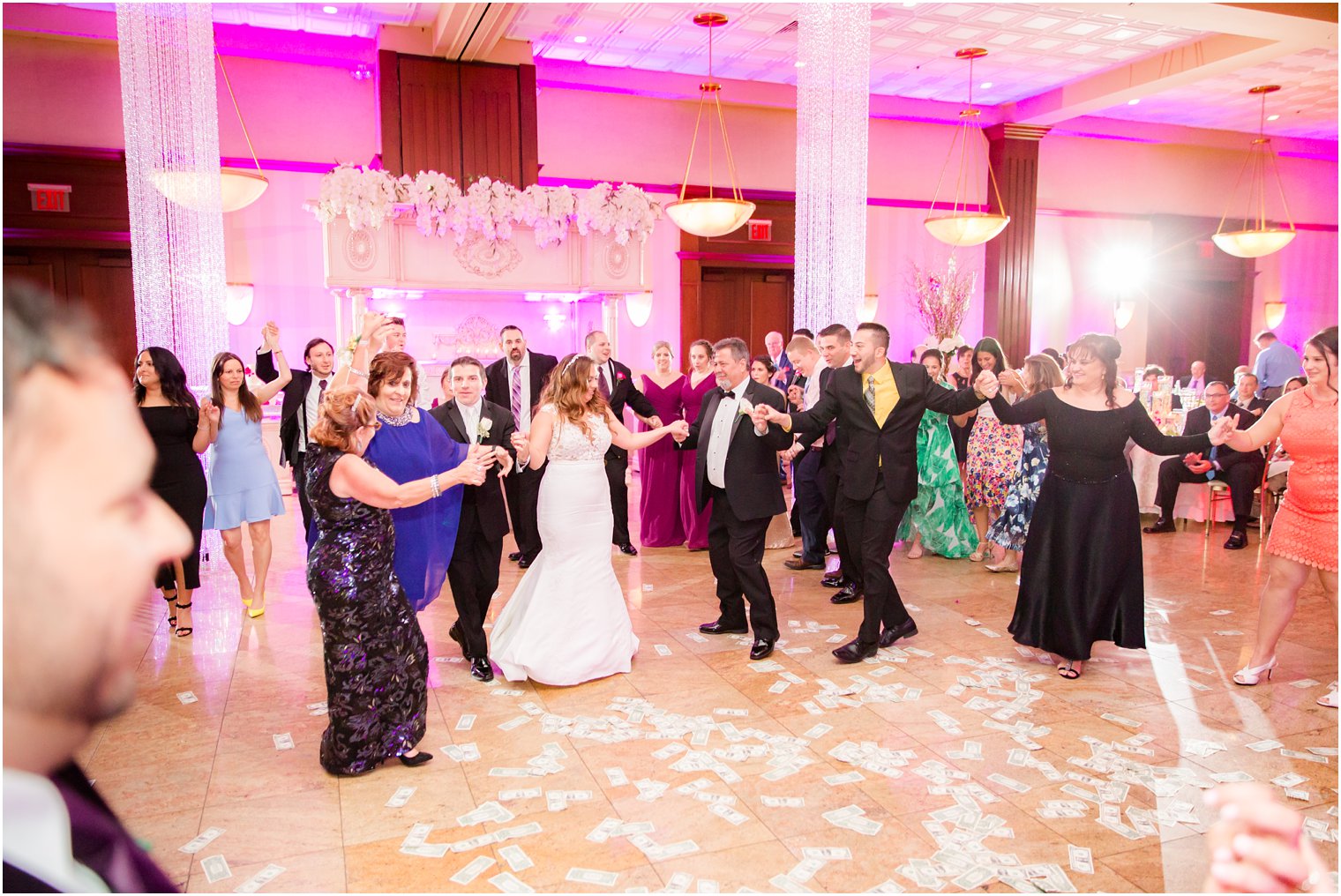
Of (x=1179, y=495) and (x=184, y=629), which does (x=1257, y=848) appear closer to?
(x=184, y=629)

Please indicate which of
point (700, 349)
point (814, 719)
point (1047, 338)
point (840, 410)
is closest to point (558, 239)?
point (700, 349)

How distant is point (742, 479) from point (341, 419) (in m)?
2.22

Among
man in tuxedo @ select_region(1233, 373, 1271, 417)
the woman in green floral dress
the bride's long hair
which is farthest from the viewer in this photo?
man in tuxedo @ select_region(1233, 373, 1271, 417)

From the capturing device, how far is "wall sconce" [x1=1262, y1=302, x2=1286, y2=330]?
15.7 m

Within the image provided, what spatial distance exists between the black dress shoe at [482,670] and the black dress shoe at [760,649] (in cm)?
131

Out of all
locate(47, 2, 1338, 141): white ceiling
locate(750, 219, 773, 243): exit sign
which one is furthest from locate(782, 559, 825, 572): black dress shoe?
locate(750, 219, 773, 243): exit sign

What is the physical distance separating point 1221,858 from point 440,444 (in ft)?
11.7

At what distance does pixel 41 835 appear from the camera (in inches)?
21.5

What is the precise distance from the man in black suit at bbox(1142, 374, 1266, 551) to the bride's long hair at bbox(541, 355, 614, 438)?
553 cm

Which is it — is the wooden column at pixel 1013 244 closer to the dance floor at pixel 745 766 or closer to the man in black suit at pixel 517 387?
the man in black suit at pixel 517 387

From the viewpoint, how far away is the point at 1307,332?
1614 cm

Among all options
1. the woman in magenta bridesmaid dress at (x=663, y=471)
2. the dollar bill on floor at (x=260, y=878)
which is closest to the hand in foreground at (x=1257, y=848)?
the dollar bill on floor at (x=260, y=878)

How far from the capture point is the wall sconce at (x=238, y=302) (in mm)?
10188

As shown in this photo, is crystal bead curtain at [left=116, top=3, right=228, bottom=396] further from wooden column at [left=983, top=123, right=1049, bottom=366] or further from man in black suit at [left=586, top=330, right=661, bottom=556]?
wooden column at [left=983, top=123, right=1049, bottom=366]
